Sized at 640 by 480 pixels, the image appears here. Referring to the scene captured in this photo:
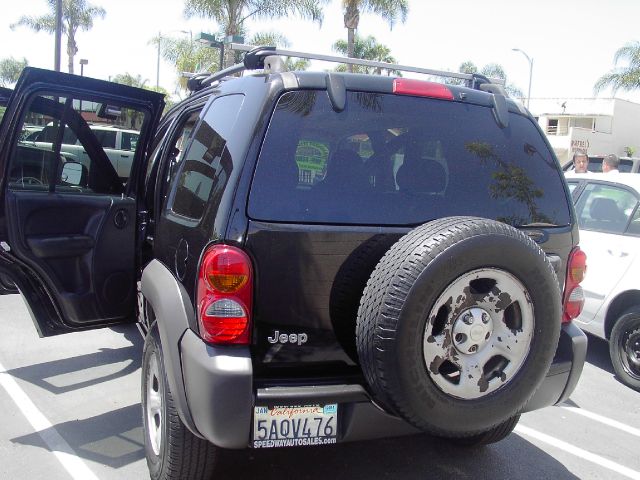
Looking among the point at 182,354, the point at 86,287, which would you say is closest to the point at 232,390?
the point at 182,354

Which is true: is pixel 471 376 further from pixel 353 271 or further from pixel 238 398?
pixel 238 398

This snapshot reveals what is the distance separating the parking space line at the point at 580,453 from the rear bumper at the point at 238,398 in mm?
1745

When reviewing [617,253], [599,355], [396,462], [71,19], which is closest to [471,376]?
[396,462]

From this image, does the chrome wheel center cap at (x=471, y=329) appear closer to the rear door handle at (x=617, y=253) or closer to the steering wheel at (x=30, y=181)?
the steering wheel at (x=30, y=181)

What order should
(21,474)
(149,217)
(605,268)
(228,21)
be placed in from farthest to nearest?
(228,21) → (605,268) → (149,217) → (21,474)

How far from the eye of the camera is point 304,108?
2.64 metres

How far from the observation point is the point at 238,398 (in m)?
2.35

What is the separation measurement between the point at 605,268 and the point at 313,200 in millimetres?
3815

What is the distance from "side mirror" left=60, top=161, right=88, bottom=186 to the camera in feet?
13.4

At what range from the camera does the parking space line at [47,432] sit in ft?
10.8

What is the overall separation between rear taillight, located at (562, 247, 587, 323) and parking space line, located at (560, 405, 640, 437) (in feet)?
5.41

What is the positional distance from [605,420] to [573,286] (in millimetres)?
1835

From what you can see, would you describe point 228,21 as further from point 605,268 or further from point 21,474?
point 21,474

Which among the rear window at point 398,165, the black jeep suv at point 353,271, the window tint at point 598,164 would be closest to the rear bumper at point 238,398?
the black jeep suv at point 353,271
